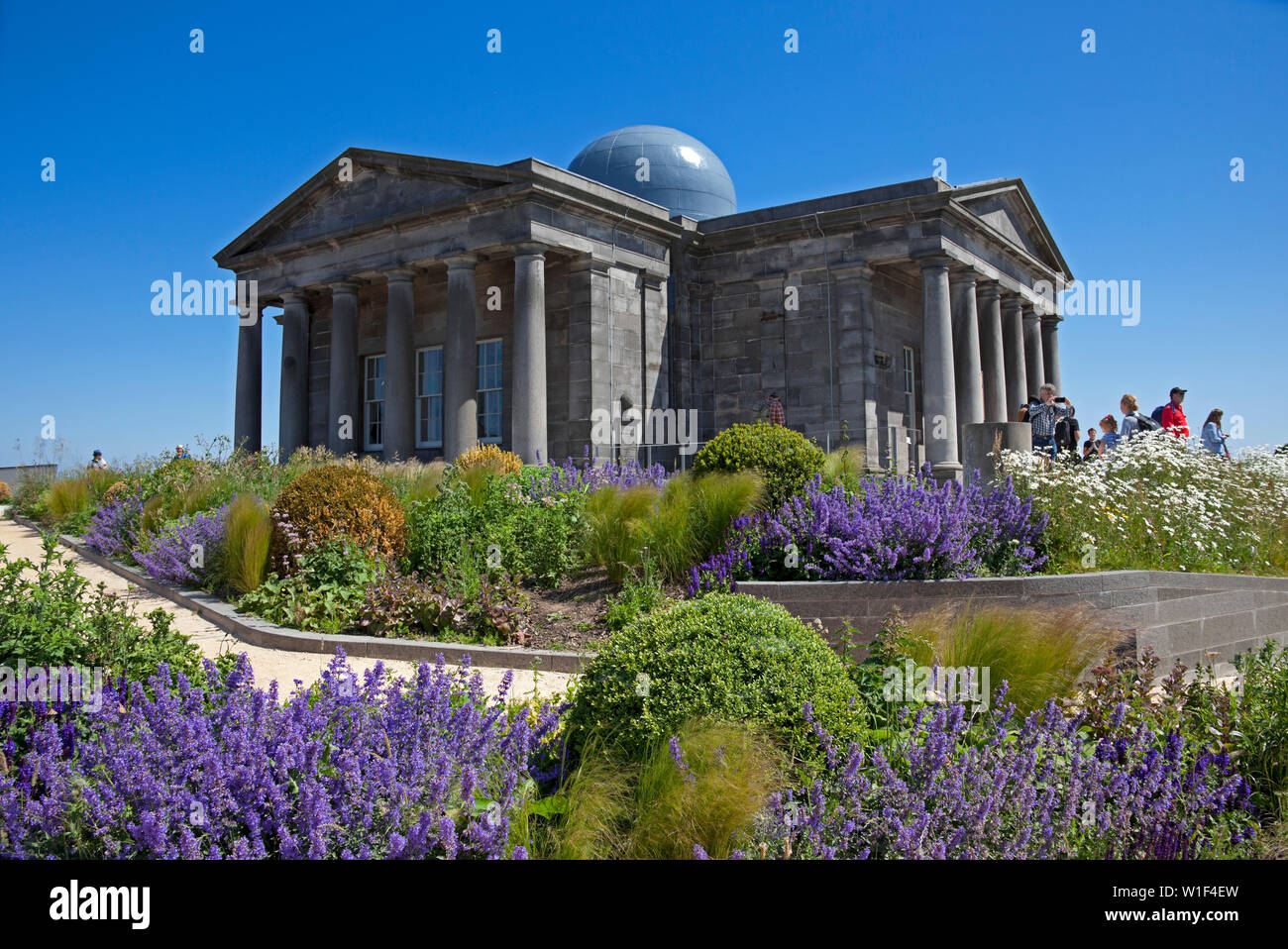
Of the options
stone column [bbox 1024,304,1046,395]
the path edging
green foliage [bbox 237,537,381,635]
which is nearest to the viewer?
the path edging

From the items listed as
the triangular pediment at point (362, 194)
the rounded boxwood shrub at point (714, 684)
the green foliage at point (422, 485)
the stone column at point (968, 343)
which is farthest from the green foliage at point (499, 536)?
the stone column at point (968, 343)

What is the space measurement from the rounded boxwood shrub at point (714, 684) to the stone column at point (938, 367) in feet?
55.0

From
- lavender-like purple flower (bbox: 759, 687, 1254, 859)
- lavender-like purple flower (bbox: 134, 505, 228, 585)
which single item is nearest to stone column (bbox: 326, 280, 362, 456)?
lavender-like purple flower (bbox: 134, 505, 228, 585)

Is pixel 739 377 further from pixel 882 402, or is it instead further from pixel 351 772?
pixel 351 772

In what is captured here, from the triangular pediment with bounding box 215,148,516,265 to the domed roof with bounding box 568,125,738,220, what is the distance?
7.60 meters

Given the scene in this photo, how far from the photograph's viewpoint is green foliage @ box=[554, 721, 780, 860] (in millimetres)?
3248

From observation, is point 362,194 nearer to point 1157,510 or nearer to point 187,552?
point 187,552

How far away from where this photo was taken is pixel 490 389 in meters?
22.5

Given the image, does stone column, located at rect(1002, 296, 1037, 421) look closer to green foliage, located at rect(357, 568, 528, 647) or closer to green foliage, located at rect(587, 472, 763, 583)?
green foliage, located at rect(587, 472, 763, 583)

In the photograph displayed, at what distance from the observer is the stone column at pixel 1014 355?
2555 cm

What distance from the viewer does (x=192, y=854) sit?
282cm
